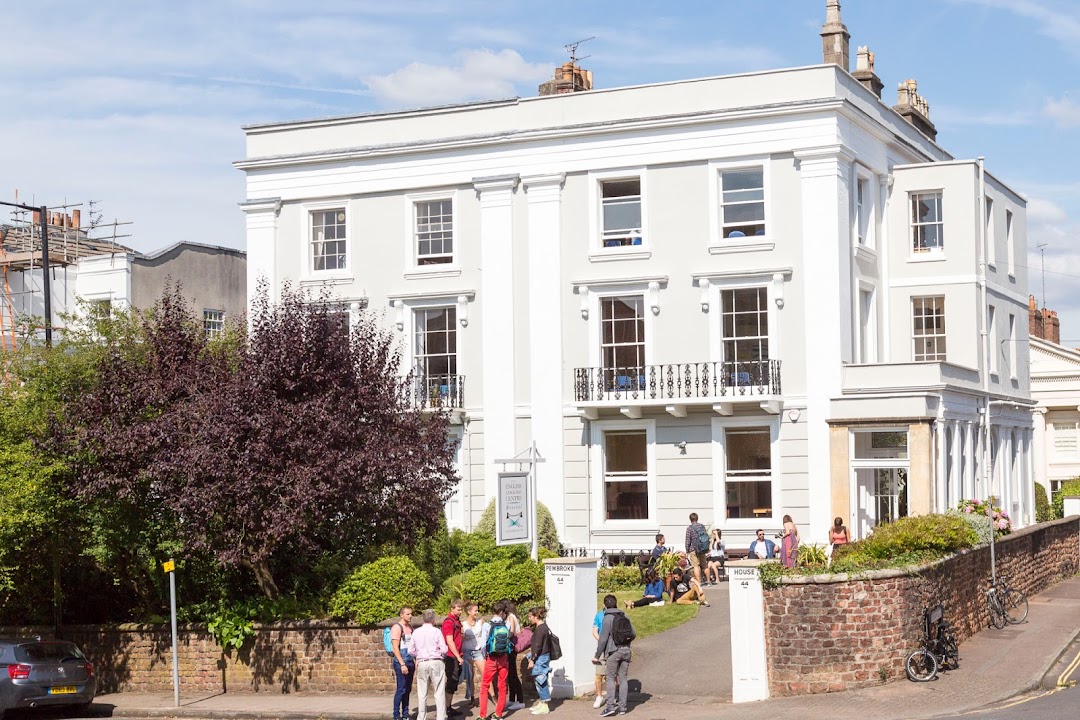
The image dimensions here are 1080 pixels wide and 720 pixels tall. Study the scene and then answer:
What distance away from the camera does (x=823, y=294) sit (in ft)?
111

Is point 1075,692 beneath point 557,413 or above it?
beneath

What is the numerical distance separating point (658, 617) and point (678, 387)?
31.0 feet

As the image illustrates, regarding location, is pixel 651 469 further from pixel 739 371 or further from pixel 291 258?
pixel 291 258

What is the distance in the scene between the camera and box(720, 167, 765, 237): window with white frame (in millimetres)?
34688

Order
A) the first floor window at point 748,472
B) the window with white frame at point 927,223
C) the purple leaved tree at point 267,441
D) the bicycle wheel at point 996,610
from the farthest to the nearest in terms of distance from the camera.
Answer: the window with white frame at point 927,223
the first floor window at point 748,472
the bicycle wheel at point 996,610
the purple leaved tree at point 267,441

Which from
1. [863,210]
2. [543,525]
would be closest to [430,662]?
[543,525]

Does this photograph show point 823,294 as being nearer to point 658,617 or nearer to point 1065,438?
point 658,617

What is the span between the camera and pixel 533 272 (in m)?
36.5

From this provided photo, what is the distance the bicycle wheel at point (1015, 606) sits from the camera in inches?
1112

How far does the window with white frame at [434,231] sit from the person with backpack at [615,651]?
1851cm

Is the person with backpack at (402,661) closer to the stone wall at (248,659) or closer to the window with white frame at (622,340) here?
the stone wall at (248,659)

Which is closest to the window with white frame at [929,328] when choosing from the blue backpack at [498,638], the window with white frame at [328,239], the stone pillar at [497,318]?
the stone pillar at [497,318]

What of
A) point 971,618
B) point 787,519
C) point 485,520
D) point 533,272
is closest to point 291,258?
point 533,272

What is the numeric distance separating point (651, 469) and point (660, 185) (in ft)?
23.0
